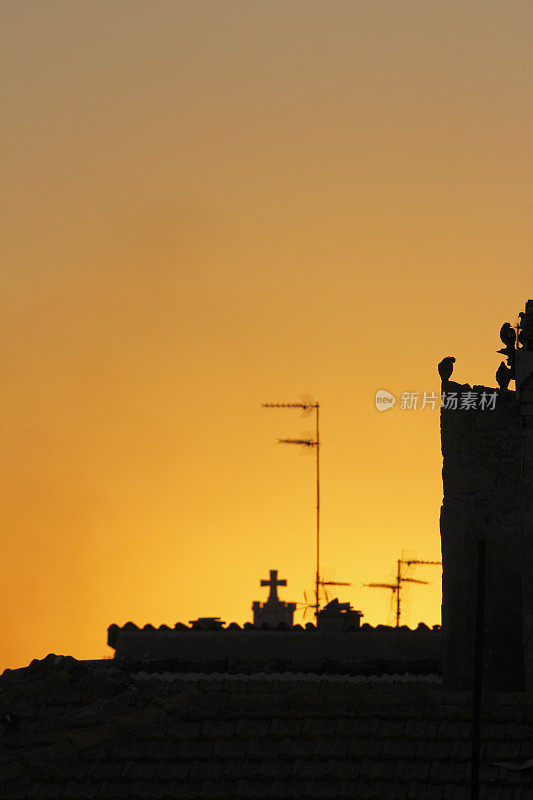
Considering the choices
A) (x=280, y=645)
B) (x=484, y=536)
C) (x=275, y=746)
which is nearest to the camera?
(x=275, y=746)

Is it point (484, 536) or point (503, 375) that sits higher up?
point (503, 375)

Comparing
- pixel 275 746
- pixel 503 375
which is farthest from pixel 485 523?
pixel 275 746

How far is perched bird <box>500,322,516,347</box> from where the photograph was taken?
2139cm

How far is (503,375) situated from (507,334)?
3.86ft

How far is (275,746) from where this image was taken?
19.0m

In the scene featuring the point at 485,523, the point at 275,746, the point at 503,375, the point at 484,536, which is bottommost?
the point at 275,746

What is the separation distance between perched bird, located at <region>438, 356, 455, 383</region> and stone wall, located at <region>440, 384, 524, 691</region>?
347 millimetres

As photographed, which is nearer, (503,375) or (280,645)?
(503,375)

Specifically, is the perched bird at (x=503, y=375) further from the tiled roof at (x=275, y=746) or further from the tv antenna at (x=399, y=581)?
the tv antenna at (x=399, y=581)

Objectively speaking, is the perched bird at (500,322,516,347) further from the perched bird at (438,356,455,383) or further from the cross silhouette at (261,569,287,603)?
the cross silhouette at (261,569,287,603)

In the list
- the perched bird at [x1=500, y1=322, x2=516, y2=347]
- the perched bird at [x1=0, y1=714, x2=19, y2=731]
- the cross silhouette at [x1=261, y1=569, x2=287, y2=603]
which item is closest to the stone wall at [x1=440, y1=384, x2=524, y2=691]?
the perched bird at [x1=500, y1=322, x2=516, y2=347]

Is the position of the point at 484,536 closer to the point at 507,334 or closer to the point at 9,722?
the point at 507,334

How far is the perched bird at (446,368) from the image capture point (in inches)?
926

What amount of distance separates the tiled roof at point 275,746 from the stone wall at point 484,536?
1.71 m
